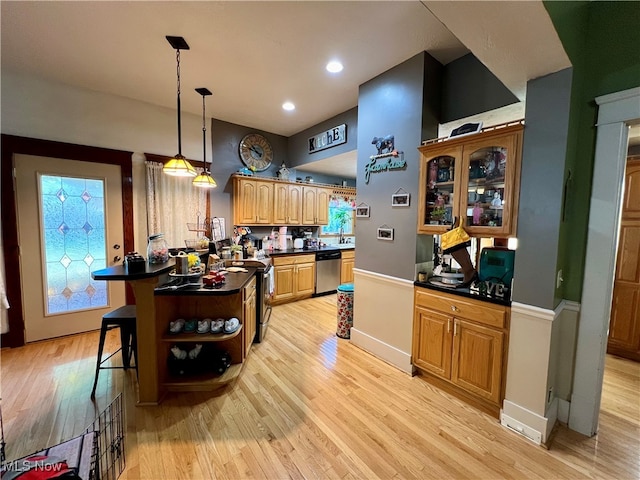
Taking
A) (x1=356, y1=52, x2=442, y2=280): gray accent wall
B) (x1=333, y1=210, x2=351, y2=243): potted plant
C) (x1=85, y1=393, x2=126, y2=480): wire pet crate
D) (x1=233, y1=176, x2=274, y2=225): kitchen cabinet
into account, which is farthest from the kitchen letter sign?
(x1=85, y1=393, x2=126, y2=480): wire pet crate

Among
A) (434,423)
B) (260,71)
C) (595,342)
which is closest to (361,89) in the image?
(260,71)

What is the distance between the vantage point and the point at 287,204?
189 inches

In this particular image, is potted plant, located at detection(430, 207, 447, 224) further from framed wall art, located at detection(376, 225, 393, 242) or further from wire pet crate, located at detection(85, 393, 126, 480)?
wire pet crate, located at detection(85, 393, 126, 480)

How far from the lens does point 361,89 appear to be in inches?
119

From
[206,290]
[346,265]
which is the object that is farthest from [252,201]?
[206,290]

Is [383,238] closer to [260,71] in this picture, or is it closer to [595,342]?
[595,342]

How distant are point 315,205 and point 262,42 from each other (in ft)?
10.2

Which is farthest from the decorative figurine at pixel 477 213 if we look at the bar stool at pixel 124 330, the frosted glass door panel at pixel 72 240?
the frosted glass door panel at pixel 72 240

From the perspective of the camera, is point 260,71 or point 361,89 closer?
point 260,71

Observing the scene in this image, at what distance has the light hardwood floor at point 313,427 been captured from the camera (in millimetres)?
1584

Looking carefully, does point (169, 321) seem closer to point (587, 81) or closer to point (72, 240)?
point (72, 240)

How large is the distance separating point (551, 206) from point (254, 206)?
3.81 metres

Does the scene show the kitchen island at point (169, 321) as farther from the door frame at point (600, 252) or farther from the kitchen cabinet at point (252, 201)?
the door frame at point (600, 252)

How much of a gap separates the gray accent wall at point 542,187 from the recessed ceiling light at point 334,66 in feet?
5.39
